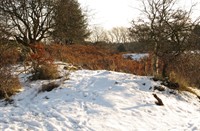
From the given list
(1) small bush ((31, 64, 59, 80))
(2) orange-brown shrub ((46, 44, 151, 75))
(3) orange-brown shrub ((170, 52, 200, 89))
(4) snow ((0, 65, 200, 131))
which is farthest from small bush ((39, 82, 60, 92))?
(2) orange-brown shrub ((46, 44, 151, 75))

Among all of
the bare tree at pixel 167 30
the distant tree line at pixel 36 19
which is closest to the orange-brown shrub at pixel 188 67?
the bare tree at pixel 167 30

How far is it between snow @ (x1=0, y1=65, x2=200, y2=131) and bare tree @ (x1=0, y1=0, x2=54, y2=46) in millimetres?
4367

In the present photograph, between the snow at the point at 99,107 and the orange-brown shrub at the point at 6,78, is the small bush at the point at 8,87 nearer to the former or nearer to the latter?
the orange-brown shrub at the point at 6,78

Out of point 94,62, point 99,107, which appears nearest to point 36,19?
point 94,62

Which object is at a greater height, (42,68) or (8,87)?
(42,68)

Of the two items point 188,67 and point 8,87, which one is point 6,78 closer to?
point 8,87

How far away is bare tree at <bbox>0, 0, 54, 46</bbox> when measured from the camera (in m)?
16.3

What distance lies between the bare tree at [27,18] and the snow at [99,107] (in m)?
4.37

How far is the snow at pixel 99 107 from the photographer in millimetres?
8734

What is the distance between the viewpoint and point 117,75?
12977 millimetres

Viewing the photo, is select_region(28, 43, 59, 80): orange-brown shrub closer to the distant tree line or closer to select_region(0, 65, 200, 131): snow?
select_region(0, 65, 200, 131): snow

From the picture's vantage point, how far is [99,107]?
32.7 ft

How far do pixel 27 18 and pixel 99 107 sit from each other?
8.33 m

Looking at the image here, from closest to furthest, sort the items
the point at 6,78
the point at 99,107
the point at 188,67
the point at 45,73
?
the point at 99,107 < the point at 6,78 < the point at 45,73 < the point at 188,67
